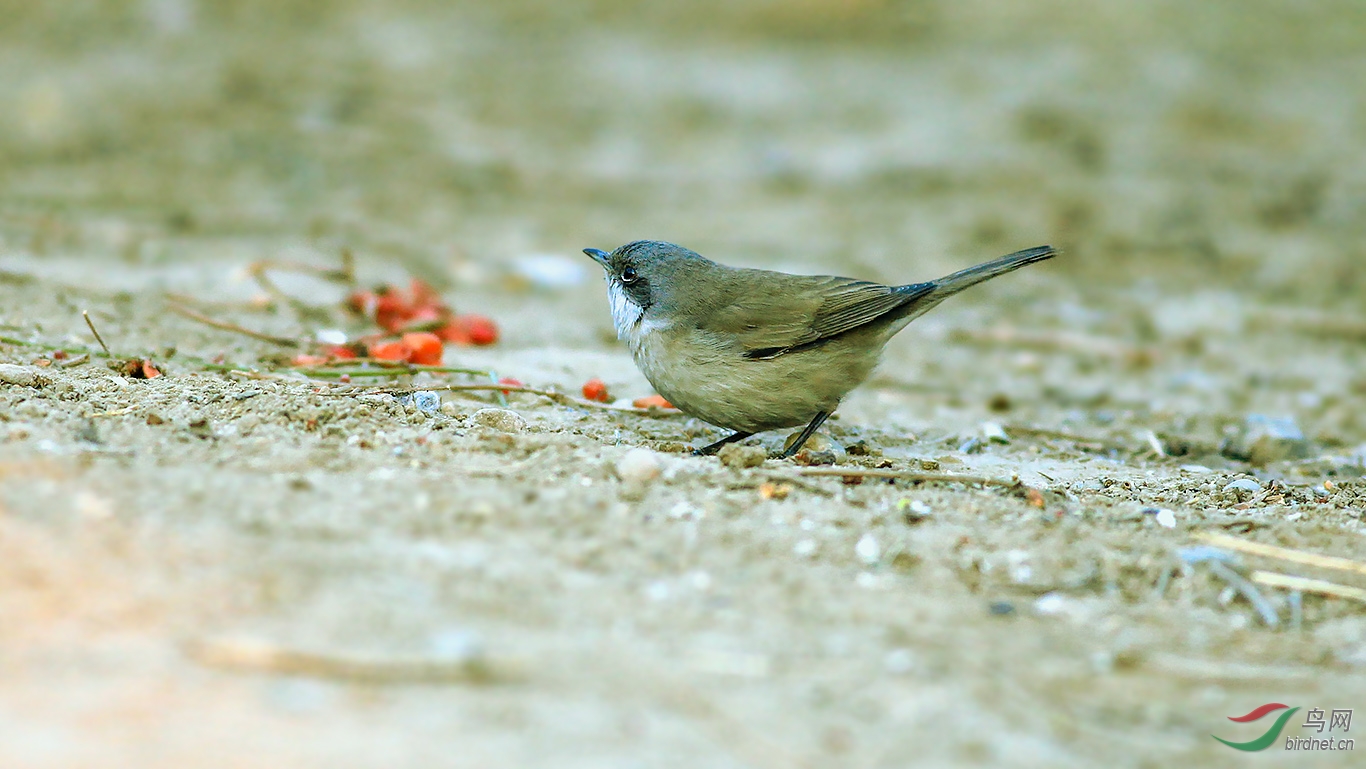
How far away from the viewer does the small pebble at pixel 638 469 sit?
158 inches

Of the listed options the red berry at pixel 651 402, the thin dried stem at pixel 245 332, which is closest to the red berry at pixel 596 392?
the red berry at pixel 651 402

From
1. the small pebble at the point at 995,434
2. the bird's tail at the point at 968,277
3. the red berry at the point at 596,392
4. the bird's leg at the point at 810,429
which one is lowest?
the small pebble at the point at 995,434

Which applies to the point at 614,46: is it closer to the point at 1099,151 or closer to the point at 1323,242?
the point at 1099,151

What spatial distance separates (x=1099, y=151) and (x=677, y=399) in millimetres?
7416

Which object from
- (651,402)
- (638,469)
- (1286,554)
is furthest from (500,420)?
(1286,554)

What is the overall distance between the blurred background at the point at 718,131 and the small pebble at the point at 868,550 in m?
5.42

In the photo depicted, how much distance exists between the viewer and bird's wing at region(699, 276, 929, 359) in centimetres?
516

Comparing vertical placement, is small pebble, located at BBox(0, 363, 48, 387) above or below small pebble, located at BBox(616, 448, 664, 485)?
above

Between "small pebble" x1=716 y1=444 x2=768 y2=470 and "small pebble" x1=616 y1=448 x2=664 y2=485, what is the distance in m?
0.27

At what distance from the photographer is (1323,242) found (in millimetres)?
10102

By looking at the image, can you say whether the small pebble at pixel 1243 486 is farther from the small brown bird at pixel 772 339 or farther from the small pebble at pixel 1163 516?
the small brown bird at pixel 772 339

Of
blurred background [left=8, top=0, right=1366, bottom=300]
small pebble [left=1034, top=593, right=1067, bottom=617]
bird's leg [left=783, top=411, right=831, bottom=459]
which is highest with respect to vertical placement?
blurred background [left=8, top=0, right=1366, bottom=300]

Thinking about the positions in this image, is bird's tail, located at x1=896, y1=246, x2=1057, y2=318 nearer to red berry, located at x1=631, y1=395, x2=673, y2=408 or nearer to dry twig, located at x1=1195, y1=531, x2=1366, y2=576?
red berry, located at x1=631, y1=395, x2=673, y2=408

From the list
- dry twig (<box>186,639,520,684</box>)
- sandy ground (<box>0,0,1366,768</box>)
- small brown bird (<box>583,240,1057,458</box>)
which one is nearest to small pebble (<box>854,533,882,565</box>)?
sandy ground (<box>0,0,1366,768</box>)
